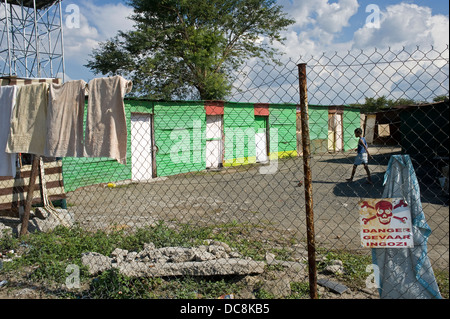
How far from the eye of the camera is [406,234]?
2430 mm

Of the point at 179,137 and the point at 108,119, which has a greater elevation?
the point at 179,137

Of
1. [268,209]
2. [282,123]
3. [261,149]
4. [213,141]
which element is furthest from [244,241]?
[282,123]

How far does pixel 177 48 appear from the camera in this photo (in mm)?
16484

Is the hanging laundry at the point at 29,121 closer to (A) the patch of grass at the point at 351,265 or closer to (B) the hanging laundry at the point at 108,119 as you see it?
(B) the hanging laundry at the point at 108,119

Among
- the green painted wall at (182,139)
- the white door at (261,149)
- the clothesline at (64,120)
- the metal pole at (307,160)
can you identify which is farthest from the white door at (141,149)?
the metal pole at (307,160)

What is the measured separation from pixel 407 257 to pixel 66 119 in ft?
10.3

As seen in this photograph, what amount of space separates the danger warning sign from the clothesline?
2061mm

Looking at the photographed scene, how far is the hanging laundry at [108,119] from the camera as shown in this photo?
2.97 metres

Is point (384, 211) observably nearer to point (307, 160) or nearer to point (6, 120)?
point (307, 160)

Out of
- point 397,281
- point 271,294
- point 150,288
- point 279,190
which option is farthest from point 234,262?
point 279,190

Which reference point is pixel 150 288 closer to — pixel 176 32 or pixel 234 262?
pixel 234 262

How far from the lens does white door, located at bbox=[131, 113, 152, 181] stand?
10938 mm

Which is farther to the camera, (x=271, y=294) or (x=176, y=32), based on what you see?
(x=176, y=32)
